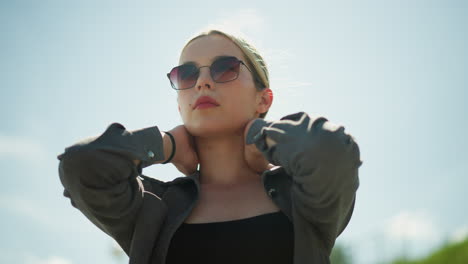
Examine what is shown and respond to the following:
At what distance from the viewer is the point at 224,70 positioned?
307 centimetres

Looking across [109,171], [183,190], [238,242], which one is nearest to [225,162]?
[183,190]

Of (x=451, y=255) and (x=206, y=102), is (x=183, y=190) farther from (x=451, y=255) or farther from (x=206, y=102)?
(x=451, y=255)

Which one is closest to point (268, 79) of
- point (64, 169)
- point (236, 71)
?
point (236, 71)

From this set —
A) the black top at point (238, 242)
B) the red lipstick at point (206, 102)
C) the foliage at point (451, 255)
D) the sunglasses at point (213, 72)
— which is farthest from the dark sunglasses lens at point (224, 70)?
the foliage at point (451, 255)

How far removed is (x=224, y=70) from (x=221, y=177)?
2.42 ft

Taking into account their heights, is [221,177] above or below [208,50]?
below

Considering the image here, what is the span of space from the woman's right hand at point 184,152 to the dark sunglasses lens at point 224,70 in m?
0.44

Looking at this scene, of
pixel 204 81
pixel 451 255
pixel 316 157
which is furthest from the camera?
pixel 451 255

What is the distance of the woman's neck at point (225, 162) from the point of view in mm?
3168

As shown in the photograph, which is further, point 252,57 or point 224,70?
point 252,57

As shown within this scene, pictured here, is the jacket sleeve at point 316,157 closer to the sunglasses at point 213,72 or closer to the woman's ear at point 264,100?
the sunglasses at point 213,72

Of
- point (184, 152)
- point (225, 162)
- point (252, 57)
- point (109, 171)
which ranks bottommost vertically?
point (225, 162)

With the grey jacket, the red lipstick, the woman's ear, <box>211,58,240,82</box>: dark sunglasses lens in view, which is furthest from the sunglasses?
the grey jacket

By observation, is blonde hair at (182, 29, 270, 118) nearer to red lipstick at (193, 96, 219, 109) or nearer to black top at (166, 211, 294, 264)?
red lipstick at (193, 96, 219, 109)
